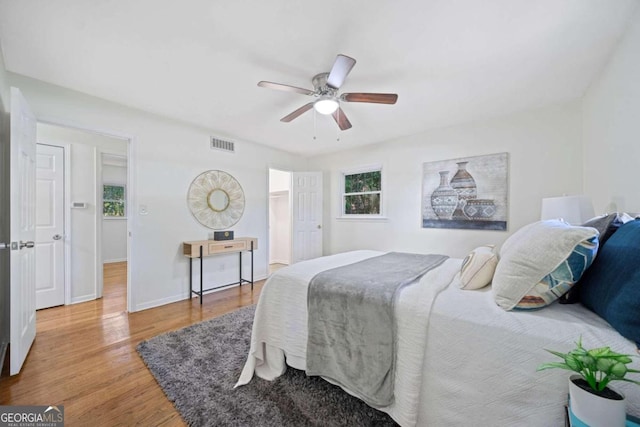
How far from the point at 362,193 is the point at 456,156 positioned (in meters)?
1.65

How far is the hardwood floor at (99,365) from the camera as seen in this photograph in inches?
58.9

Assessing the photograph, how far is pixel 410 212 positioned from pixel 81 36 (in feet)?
13.4

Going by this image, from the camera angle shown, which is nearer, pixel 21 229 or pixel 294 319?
pixel 294 319

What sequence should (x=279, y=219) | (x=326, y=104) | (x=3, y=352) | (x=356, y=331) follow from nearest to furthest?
(x=356, y=331)
(x=3, y=352)
(x=326, y=104)
(x=279, y=219)

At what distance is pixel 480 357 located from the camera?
3.60 feet

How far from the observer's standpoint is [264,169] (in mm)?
4551

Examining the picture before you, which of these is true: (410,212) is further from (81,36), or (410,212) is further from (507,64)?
(81,36)

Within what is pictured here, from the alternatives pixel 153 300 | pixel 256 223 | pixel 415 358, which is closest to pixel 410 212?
pixel 256 223

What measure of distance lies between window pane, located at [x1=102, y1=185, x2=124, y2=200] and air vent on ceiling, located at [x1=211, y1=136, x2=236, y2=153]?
14.5ft

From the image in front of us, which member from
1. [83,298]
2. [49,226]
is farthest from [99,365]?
[49,226]

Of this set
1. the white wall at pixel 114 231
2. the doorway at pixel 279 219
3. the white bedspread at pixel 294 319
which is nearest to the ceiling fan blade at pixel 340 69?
the white bedspread at pixel 294 319

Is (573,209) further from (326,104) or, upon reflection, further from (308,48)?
(308,48)

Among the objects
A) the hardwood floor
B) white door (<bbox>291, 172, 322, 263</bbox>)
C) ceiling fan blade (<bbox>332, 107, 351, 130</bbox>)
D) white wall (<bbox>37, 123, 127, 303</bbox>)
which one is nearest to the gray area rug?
the hardwood floor

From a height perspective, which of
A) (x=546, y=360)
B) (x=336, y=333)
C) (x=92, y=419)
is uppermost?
(x=546, y=360)
